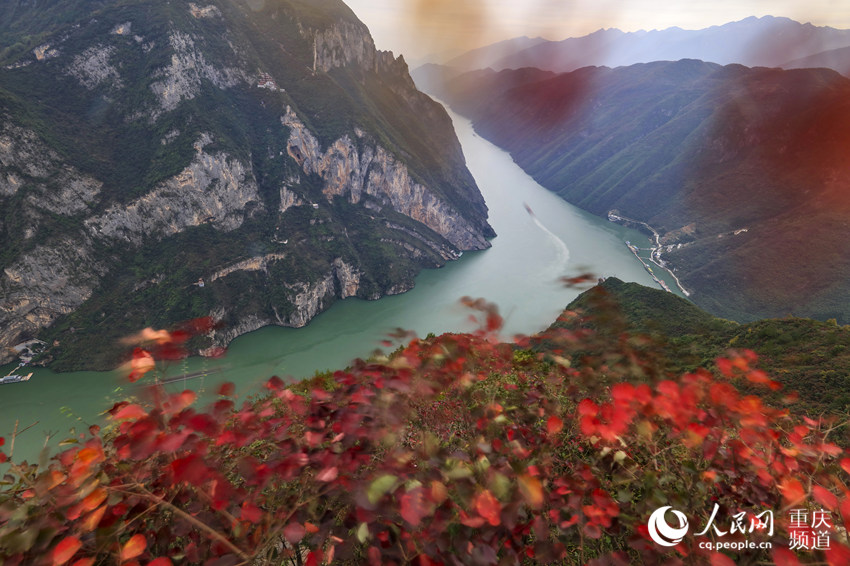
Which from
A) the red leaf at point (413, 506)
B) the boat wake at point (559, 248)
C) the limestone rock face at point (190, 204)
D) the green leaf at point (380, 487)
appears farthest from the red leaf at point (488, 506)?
the limestone rock face at point (190, 204)

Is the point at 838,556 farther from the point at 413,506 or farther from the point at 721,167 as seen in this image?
the point at 721,167

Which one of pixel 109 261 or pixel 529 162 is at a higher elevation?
pixel 529 162

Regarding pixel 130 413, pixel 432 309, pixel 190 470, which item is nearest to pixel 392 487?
pixel 190 470

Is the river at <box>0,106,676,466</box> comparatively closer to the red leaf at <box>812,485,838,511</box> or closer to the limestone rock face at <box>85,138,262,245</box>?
the red leaf at <box>812,485,838,511</box>

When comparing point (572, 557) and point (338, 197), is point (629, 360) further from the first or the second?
point (338, 197)

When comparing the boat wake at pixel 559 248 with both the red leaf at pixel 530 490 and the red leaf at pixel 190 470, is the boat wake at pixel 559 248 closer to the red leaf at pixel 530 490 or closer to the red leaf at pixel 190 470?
the red leaf at pixel 530 490

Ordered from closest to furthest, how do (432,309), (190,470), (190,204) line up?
1. (190,470)
2. (190,204)
3. (432,309)

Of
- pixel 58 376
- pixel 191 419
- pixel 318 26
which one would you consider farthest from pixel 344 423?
pixel 318 26
